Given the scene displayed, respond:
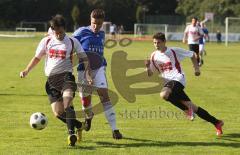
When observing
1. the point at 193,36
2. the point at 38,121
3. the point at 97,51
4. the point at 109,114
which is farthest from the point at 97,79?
the point at 193,36

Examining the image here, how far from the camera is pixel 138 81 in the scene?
18266 millimetres

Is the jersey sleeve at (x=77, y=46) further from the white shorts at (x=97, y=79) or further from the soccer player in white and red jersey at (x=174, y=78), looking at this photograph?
the soccer player in white and red jersey at (x=174, y=78)

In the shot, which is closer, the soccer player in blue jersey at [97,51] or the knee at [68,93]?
the knee at [68,93]

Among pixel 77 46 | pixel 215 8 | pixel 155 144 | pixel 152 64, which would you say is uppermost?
pixel 77 46

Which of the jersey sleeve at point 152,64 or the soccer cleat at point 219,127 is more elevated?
the jersey sleeve at point 152,64

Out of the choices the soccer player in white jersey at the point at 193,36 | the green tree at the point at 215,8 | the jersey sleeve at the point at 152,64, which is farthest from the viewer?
the green tree at the point at 215,8

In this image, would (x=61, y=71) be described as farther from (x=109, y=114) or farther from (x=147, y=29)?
(x=147, y=29)

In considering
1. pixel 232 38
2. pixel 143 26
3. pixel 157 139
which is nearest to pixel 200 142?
pixel 157 139

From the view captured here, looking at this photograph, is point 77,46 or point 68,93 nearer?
point 68,93

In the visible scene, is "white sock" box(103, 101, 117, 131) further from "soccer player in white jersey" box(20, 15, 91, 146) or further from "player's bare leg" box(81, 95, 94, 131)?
"soccer player in white jersey" box(20, 15, 91, 146)

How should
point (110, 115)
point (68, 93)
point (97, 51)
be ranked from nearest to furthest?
point (68, 93)
point (110, 115)
point (97, 51)

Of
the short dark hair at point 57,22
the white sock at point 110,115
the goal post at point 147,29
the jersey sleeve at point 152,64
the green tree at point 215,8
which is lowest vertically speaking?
the goal post at point 147,29

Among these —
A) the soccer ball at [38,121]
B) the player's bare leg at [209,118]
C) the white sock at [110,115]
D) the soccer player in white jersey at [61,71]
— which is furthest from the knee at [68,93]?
the player's bare leg at [209,118]

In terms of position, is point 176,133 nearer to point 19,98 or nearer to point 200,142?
point 200,142
